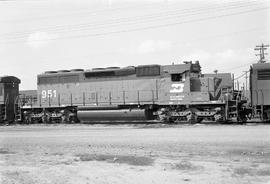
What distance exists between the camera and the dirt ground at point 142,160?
25.2ft

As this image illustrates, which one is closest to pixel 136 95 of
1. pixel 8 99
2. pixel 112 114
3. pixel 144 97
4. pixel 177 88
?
pixel 144 97

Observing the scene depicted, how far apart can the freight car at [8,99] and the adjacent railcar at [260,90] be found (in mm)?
18584

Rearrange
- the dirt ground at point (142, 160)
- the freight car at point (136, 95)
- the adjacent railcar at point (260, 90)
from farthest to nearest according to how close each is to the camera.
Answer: the freight car at point (136, 95) < the adjacent railcar at point (260, 90) < the dirt ground at point (142, 160)

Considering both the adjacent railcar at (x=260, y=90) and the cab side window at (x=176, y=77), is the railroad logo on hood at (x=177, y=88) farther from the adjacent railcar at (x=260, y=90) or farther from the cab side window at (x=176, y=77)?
the adjacent railcar at (x=260, y=90)

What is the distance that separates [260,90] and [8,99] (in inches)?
774

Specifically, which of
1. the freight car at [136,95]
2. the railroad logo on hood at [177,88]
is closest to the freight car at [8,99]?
the freight car at [136,95]

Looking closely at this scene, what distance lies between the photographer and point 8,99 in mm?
30656

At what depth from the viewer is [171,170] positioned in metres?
8.44

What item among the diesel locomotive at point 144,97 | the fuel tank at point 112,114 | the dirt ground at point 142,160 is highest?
the diesel locomotive at point 144,97

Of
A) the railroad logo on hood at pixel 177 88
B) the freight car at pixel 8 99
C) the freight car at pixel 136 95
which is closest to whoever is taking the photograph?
the freight car at pixel 136 95

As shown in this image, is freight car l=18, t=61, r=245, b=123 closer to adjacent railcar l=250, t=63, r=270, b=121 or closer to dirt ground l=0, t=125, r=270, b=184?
adjacent railcar l=250, t=63, r=270, b=121

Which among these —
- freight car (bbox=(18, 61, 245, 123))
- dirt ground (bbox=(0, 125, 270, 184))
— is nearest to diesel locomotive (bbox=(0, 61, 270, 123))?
freight car (bbox=(18, 61, 245, 123))

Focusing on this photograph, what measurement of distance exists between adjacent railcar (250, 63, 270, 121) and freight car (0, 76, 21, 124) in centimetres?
1858

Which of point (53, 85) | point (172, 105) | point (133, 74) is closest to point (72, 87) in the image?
point (53, 85)
